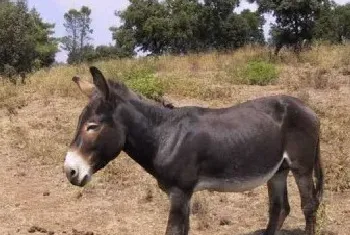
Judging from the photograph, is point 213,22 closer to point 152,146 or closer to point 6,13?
point 6,13

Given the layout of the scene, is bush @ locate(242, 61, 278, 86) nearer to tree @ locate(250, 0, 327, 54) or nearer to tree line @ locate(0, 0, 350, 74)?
tree line @ locate(0, 0, 350, 74)

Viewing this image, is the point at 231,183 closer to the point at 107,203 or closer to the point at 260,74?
the point at 107,203

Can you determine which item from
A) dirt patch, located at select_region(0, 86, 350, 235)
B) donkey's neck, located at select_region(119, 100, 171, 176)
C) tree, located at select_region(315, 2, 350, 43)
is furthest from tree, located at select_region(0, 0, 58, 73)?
tree, located at select_region(315, 2, 350, 43)

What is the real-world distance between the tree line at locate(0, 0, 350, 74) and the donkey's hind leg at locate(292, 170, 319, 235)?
36.7 feet

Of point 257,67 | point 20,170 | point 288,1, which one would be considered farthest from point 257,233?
point 288,1

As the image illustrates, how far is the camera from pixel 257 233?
6176 mm

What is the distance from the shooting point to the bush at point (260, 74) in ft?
40.5

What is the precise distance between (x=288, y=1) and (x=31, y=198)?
16.2 metres

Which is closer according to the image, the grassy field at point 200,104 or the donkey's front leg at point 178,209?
the donkey's front leg at point 178,209

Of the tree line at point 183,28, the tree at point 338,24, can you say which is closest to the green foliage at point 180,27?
the tree line at point 183,28

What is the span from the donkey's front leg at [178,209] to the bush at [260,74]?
805 centimetres

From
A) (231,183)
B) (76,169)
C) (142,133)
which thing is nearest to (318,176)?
(231,183)

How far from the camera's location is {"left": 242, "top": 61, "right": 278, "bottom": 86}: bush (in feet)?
40.5

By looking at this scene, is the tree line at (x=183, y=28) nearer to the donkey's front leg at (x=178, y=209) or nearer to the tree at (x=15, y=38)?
the tree at (x=15, y=38)
